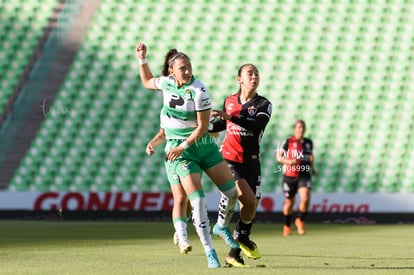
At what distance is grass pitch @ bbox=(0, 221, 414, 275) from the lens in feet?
30.1

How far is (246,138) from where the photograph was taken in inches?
408

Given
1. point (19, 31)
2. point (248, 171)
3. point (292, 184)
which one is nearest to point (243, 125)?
point (248, 171)

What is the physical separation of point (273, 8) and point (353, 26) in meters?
1.91

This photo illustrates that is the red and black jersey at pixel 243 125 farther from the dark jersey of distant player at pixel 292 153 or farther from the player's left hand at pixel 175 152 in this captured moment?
the dark jersey of distant player at pixel 292 153

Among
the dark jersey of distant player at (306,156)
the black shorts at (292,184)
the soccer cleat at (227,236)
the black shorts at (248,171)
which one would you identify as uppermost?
the black shorts at (248,171)

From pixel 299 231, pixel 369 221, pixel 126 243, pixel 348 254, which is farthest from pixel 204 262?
pixel 369 221

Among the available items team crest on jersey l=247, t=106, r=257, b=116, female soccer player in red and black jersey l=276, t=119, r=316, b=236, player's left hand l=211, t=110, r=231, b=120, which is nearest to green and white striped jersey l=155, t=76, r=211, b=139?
player's left hand l=211, t=110, r=231, b=120

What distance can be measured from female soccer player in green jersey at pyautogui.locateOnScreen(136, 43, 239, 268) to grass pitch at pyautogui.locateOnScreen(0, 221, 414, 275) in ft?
1.81

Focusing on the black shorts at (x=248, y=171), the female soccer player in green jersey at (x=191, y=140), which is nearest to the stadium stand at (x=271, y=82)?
the black shorts at (x=248, y=171)

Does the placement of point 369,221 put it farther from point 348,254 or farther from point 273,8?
point 348,254

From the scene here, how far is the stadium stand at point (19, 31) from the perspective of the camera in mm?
22953

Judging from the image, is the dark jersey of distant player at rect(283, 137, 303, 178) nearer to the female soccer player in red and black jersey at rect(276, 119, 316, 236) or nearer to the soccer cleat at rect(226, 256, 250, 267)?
the female soccer player in red and black jersey at rect(276, 119, 316, 236)

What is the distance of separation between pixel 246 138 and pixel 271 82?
12.9m

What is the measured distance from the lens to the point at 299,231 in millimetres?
17078
